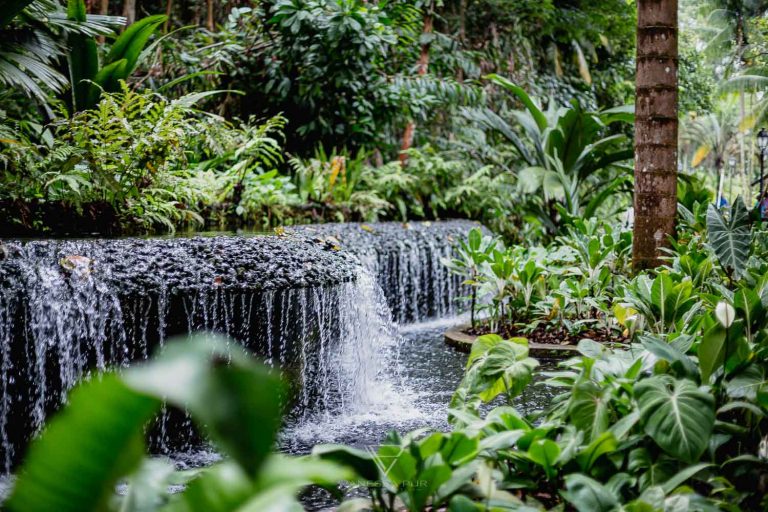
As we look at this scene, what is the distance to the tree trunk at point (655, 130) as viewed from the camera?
463cm

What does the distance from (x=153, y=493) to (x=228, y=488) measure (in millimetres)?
340

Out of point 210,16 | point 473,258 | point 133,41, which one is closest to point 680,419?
point 473,258

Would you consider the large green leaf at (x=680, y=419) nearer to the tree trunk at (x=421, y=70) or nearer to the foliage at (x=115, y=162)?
the foliage at (x=115, y=162)

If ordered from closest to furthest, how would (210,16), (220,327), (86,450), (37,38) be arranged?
1. (86,450)
2. (220,327)
3. (37,38)
4. (210,16)

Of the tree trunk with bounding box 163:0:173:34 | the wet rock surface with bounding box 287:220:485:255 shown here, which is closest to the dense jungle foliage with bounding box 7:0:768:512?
the tree trunk with bounding box 163:0:173:34

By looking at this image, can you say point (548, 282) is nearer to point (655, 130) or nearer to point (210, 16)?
point (655, 130)

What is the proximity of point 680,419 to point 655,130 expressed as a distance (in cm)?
334

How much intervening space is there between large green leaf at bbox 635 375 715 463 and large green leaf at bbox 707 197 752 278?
237 centimetres

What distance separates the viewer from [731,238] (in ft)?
13.3

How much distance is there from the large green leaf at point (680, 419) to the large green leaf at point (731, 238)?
2365 millimetres

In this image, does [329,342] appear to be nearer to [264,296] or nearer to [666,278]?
[264,296]

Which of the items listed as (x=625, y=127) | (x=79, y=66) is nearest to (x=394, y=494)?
(x=79, y=66)

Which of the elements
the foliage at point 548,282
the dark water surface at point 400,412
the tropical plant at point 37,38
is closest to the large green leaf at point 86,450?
the dark water surface at point 400,412

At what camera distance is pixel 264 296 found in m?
4.02
